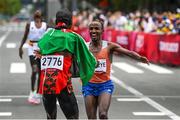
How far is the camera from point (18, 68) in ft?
69.7

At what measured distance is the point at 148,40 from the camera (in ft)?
80.4

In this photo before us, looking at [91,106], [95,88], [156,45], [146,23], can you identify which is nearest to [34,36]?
[95,88]

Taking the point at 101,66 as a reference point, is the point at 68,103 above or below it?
below

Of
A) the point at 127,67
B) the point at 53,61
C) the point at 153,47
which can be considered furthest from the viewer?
the point at 153,47

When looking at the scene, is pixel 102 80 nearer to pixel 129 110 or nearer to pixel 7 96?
pixel 129 110

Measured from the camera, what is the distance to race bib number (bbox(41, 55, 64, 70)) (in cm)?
769

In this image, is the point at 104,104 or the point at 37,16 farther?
the point at 37,16

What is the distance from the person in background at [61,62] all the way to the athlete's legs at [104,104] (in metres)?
0.51

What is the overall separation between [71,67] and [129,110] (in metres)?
4.32

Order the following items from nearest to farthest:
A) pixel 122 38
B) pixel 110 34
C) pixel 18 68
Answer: pixel 18 68, pixel 122 38, pixel 110 34

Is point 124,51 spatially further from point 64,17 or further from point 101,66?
point 64,17

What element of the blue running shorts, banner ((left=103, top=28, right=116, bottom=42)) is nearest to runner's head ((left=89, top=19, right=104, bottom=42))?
the blue running shorts

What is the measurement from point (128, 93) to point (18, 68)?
7306 mm

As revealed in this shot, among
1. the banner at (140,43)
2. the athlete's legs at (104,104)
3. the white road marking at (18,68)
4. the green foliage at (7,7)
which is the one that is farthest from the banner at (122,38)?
the green foliage at (7,7)
